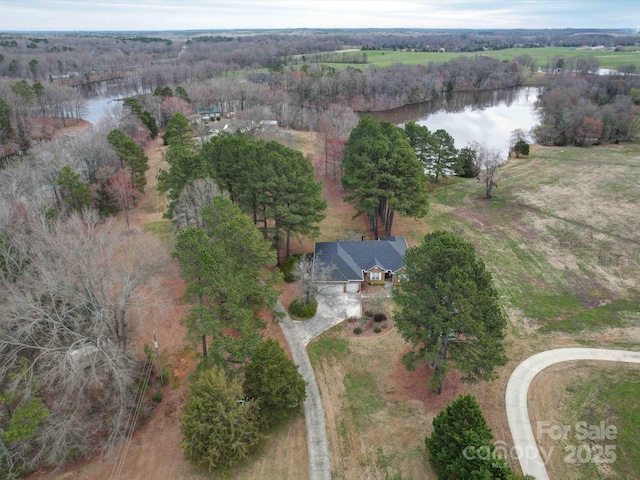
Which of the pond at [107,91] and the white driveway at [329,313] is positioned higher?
the pond at [107,91]

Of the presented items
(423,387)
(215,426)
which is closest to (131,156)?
(215,426)

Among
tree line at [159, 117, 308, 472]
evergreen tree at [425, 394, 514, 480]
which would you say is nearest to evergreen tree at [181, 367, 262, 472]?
tree line at [159, 117, 308, 472]

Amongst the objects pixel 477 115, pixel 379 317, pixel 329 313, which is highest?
pixel 477 115

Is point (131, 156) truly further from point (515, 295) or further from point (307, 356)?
point (515, 295)

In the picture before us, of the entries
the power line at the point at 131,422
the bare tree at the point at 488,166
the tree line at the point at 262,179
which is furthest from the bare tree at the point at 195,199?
the bare tree at the point at 488,166

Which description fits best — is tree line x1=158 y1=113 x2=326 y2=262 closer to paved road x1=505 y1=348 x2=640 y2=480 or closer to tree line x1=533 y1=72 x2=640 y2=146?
paved road x1=505 y1=348 x2=640 y2=480

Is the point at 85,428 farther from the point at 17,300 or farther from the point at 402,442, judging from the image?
the point at 402,442

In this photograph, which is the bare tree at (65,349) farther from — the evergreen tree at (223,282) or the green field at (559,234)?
the green field at (559,234)
